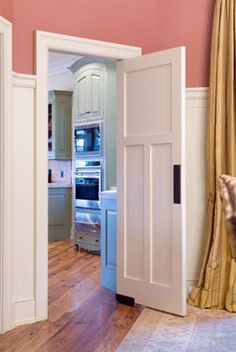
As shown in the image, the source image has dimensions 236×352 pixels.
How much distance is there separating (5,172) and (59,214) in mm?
3833

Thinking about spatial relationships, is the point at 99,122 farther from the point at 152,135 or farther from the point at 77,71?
the point at 152,135

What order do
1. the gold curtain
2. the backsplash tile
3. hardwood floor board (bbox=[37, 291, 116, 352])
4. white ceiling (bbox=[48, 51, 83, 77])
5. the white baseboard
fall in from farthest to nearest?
the backsplash tile < white ceiling (bbox=[48, 51, 83, 77]) < the gold curtain < the white baseboard < hardwood floor board (bbox=[37, 291, 116, 352])

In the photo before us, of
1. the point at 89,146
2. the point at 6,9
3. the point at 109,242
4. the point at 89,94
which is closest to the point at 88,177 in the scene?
the point at 89,146

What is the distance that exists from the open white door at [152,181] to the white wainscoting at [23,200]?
2.57ft

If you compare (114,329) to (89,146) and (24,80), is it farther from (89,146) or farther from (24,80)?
(89,146)

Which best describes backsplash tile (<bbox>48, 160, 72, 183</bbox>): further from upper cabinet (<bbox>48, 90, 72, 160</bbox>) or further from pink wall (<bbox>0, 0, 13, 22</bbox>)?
pink wall (<bbox>0, 0, 13, 22</bbox>)

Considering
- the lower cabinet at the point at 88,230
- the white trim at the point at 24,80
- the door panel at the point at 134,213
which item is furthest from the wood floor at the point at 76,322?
the white trim at the point at 24,80

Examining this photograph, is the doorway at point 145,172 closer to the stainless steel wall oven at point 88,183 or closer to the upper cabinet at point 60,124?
the stainless steel wall oven at point 88,183

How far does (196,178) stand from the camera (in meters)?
3.52

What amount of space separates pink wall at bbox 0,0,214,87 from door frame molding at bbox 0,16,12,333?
0.58 ft

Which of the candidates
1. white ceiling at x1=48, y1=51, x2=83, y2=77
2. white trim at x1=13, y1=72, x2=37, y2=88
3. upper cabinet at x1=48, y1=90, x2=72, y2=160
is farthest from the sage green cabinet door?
white trim at x1=13, y1=72, x2=37, y2=88

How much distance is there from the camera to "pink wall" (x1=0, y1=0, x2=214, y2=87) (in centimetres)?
302

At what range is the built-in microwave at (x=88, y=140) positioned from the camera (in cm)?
543

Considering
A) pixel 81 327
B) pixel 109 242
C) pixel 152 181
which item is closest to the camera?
pixel 81 327
